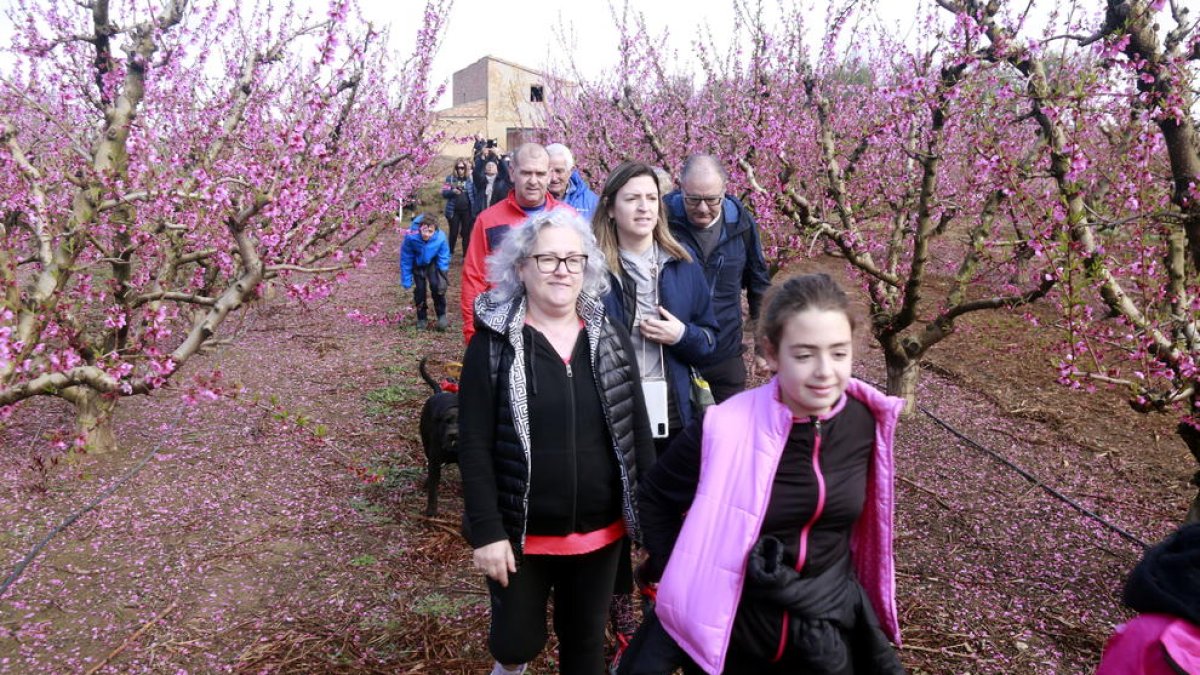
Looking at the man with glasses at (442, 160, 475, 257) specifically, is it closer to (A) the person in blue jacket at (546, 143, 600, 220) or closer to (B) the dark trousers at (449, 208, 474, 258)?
(B) the dark trousers at (449, 208, 474, 258)

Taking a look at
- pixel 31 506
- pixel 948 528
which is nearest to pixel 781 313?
pixel 948 528

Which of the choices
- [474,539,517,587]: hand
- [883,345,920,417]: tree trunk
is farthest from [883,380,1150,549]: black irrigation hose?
[474,539,517,587]: hand

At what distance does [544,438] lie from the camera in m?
2.24

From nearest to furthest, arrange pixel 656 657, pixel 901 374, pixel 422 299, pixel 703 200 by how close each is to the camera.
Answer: pixel 656 657, pixel 703 200, pixel 901 374, pixel 422 299

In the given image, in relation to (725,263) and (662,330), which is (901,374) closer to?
(725,263)

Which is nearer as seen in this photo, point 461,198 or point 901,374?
point 901,374

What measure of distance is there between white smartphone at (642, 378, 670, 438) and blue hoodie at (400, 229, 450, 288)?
7917 mm

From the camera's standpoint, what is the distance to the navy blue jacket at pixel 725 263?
345 cm

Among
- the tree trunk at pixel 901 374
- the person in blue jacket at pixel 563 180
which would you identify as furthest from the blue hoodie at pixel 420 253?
the tree trunk at pixel 901 374

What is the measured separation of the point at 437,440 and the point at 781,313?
3.08 meters

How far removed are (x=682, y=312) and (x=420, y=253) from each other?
314 inches

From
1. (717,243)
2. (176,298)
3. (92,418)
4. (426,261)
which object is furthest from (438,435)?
(426,261)

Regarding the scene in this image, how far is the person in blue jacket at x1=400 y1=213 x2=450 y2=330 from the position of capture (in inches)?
417

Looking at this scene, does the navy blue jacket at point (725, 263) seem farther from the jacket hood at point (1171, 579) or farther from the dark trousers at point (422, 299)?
the dark trousers at point (422, 299)
